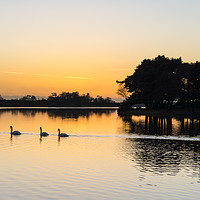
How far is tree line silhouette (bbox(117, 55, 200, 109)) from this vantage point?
132m

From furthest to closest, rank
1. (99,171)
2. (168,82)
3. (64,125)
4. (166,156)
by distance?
(168,82)
(64,125)
(166,156)
(99,171)

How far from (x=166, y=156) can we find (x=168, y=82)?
314 feet

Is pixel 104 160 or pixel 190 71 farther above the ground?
pixel 190 71

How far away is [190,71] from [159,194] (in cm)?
11112

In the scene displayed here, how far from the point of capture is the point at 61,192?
24.8 metres

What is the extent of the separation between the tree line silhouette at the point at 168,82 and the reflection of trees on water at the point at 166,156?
265ft

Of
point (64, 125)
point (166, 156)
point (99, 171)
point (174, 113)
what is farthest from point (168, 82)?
point (99, 171)

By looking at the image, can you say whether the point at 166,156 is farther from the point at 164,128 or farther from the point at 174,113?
the point at 174,113

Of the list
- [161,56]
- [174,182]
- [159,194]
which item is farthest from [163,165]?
[161,56]

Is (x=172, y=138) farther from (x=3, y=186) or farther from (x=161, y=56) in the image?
(x=161, y=56)

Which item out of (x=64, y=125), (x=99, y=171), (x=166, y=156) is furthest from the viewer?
(x=64, y=125)

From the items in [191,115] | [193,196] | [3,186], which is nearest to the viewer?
[193,196]

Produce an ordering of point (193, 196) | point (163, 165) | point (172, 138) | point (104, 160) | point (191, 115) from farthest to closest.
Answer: point (191, 115) < point (172, 138) < point (104, 160) < point (163, 165) < point (193, 196)

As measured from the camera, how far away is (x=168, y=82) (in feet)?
437
